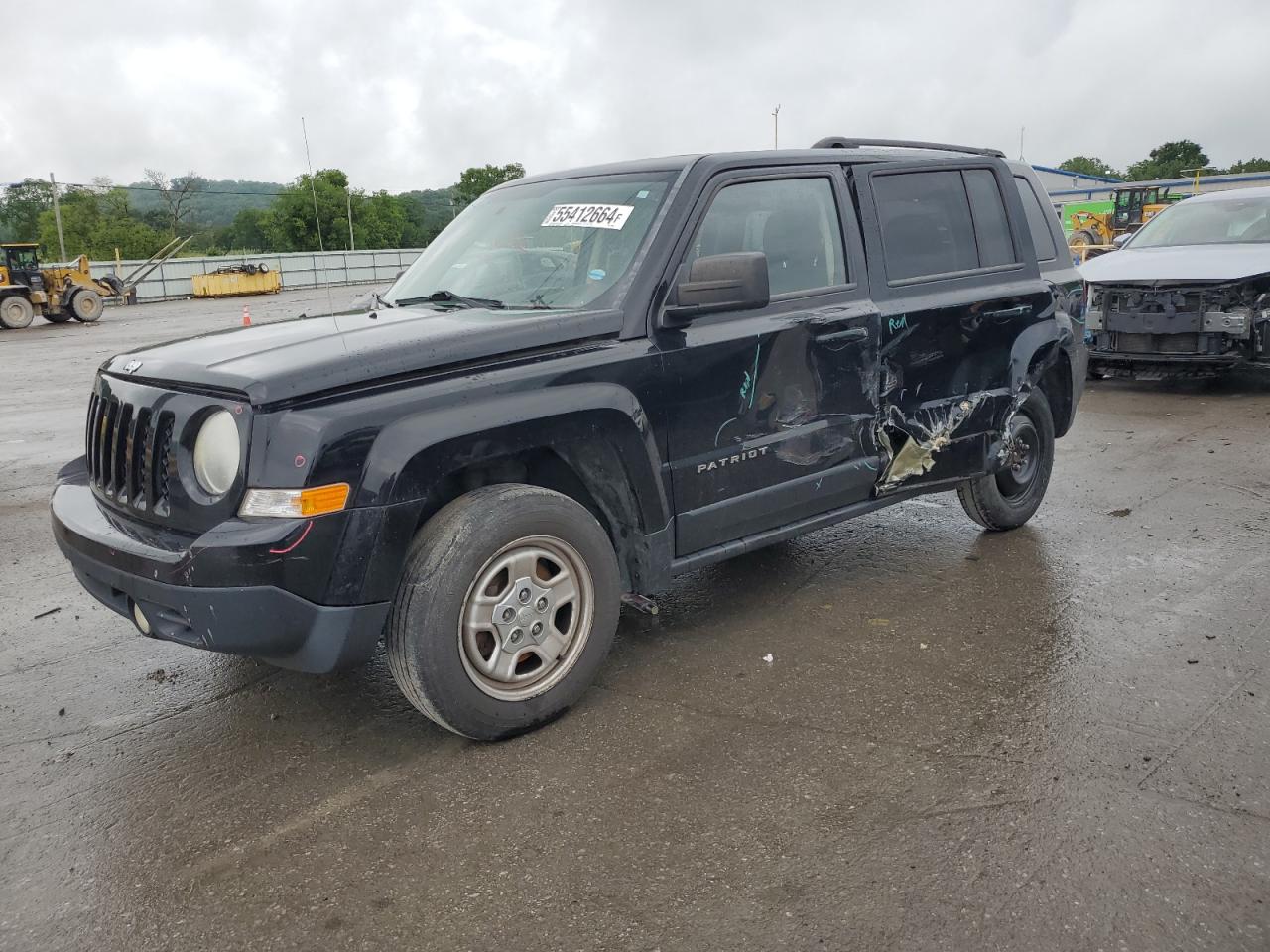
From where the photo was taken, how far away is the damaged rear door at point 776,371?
12.6ft

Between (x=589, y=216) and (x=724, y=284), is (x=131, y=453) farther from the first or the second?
(x=724, y=284)

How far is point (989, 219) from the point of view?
5.11m

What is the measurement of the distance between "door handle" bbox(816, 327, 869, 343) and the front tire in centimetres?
133

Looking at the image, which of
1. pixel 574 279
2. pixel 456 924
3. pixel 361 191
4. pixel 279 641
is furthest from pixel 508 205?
pixel 361 191

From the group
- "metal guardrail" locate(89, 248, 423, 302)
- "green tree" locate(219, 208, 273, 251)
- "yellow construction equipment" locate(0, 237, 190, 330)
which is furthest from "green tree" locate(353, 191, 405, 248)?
"yellow construction equipment" locate(0, 237, 190, 330)

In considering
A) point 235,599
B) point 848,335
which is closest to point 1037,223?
point 848,335

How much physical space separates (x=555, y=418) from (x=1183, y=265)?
854cm

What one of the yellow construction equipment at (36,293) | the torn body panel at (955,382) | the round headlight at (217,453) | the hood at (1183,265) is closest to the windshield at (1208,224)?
the hood at (1183,265)

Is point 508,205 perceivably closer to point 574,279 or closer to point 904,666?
point 574,279

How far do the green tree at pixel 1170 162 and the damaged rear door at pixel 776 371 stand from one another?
10556 centimetres

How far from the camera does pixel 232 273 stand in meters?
41.8

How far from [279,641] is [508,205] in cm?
231

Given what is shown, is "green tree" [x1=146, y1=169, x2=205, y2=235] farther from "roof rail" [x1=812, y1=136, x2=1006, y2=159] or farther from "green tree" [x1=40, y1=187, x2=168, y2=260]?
"roof rail" [x1=812, y1=136, x2=1006, y2=159]

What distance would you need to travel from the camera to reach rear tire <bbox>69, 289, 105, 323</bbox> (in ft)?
90.9
